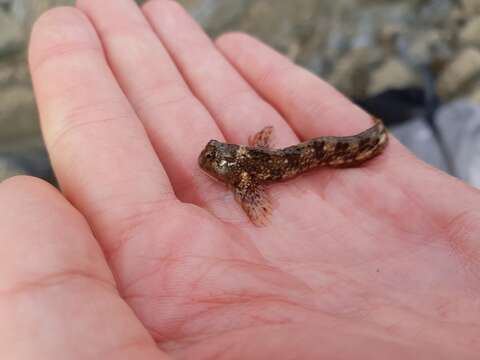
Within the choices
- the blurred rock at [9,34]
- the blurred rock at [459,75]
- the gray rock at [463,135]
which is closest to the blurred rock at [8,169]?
the blurred rock at [9,34]

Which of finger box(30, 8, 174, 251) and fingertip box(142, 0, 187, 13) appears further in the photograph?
fingertip box(142, 0, 187, 13)

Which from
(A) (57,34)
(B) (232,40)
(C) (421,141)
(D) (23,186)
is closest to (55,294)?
(D) (23,186)

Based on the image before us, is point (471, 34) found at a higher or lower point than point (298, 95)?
higher

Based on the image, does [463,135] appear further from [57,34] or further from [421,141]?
[57,34]

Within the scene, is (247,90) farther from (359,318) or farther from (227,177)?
(359,318)

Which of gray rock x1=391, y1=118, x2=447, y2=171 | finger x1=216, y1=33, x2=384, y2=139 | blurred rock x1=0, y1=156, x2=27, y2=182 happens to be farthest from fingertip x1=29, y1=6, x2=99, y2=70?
gray rock x1=391, y1=118, x2=447, y2=171

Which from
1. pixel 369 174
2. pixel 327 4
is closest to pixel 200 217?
pixel 369 174

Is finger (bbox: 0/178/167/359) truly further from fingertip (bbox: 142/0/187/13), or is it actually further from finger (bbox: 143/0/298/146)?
fingertip (bbox: 142/0/187/13)
